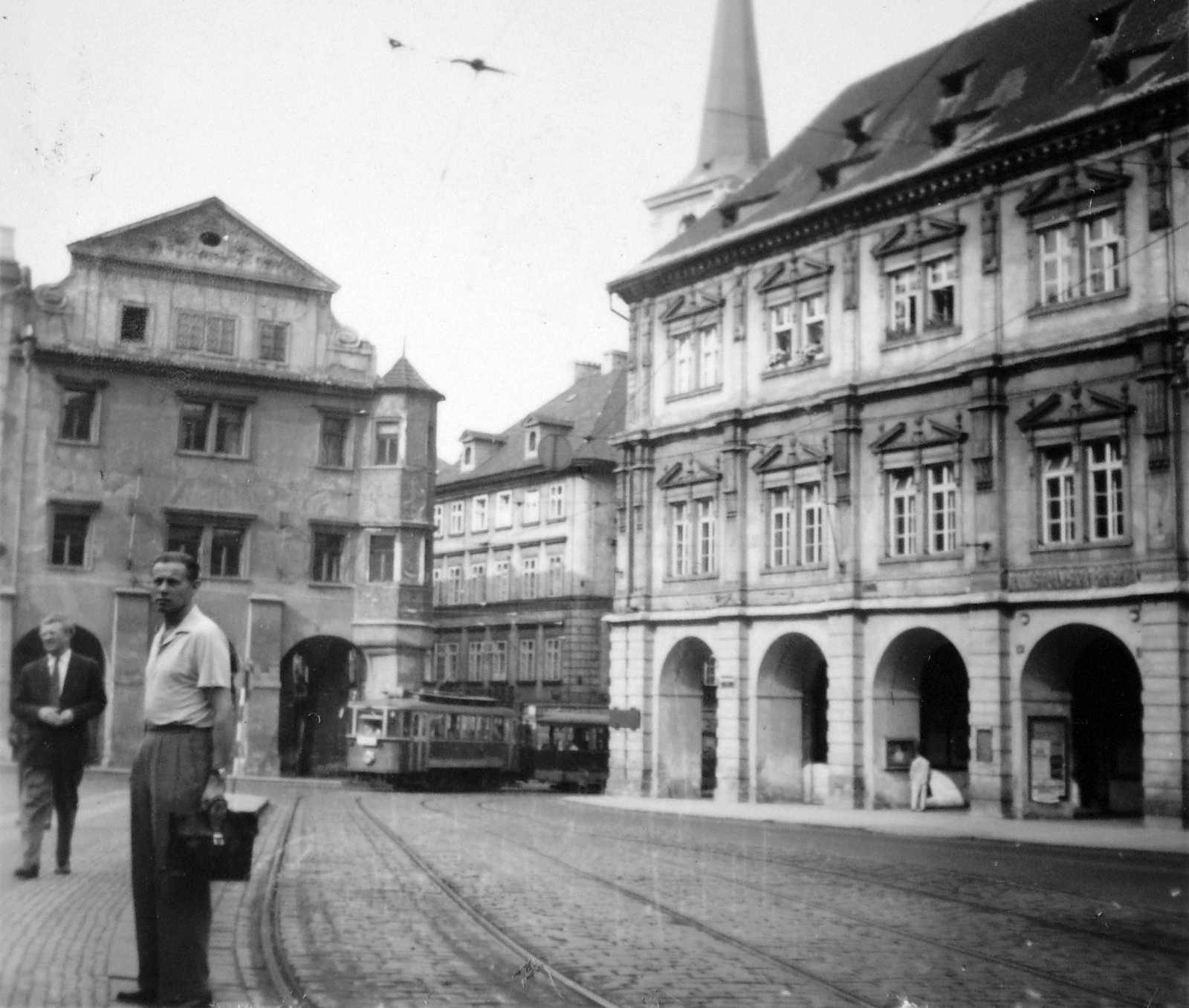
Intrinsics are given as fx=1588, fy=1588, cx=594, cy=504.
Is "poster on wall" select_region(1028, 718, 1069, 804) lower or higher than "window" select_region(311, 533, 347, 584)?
lower

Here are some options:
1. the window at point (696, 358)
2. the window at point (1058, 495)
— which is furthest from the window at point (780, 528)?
the window at point (1058, 495)

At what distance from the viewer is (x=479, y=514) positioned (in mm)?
67000

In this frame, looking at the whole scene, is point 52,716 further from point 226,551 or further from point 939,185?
point 226,551

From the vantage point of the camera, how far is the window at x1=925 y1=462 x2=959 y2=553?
31.6m

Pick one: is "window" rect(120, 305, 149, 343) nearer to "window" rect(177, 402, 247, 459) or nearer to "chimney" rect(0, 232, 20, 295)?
"window" rect(177, 402, 247, 459)

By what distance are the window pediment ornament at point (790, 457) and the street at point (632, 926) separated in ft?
48.9

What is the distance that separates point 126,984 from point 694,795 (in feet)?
105

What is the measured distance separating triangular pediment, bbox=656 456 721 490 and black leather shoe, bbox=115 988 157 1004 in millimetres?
30687

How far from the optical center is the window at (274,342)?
38.1m

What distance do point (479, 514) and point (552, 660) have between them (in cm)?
856

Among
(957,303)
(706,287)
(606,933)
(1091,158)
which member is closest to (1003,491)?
(957,303)

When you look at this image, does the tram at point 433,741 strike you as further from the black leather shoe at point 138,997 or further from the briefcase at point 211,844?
the briefcase at point 211,844

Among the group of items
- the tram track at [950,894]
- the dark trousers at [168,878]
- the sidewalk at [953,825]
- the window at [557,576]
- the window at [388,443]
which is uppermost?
the window at [388,443]

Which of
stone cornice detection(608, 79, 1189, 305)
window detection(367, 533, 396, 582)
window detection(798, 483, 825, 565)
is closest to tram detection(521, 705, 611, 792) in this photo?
window detection(367, 533, 396, 582)
